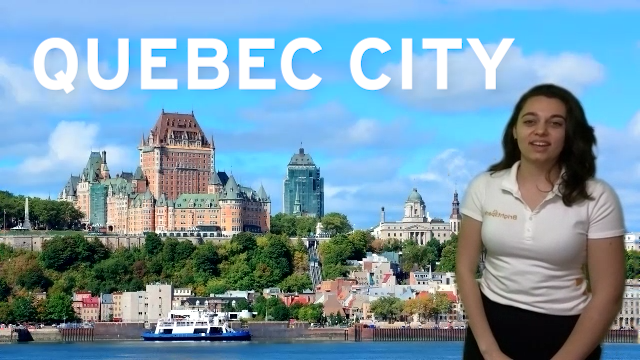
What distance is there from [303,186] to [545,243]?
166 meters

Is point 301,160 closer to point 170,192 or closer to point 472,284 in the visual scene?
point 170,192

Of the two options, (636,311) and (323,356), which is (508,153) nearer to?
(323,356)

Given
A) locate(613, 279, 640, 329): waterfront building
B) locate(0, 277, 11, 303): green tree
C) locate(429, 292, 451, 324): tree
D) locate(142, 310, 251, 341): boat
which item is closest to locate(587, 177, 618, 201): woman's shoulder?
locate(142, 310, 251, 341): boat

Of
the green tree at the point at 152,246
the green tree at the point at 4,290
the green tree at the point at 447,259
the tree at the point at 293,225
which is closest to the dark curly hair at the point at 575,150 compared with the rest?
the green tree at the point at 4,290

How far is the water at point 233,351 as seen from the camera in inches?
2522

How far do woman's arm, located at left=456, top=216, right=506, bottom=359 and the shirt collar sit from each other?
128 mm

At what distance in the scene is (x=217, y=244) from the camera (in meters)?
112

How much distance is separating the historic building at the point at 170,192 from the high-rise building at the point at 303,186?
34593mm

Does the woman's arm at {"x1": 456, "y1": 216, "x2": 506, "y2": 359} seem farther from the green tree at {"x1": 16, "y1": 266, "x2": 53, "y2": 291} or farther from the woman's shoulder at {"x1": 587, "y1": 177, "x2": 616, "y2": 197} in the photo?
the green tree at {"x1": 16, "y1": 266, "x2": 53, "y2": 291}

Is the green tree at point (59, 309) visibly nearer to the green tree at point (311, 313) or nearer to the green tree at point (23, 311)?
the green tree at point (23, 311)

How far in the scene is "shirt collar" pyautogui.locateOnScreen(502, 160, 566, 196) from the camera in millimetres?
4512

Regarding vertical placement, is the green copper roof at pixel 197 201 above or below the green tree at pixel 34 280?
above

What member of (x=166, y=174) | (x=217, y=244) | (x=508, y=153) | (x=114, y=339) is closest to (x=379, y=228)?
(x=166, y=174)

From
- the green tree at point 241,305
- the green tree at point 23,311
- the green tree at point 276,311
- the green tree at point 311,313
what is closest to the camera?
the green tree at point 276,311
